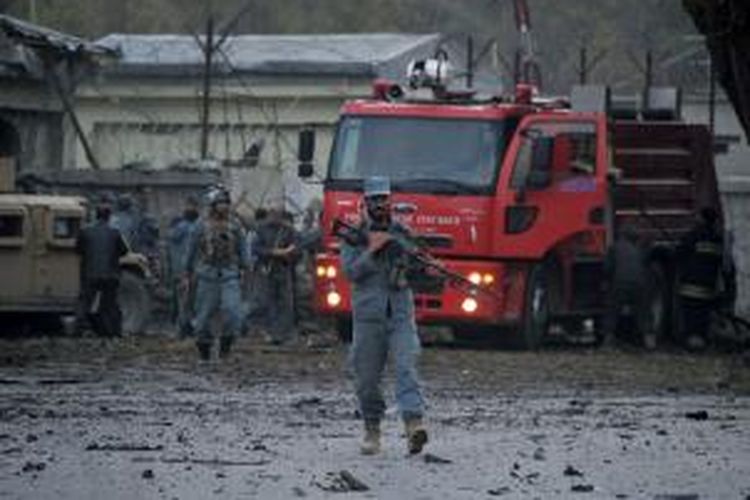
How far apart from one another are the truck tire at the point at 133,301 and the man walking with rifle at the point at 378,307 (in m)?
15.9

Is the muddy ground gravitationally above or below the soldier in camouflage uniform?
below

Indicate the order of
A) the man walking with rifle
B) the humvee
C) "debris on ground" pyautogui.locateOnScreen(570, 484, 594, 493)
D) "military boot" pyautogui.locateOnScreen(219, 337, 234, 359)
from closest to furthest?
"debris on ground" pyautogui.locateOnScreen(570, 484, 594, 493) → the man walking with rifle → "military boot" pyautogui.locateOnScreen(219, 337, 234, 359) → the humvee

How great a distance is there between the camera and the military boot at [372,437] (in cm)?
1633

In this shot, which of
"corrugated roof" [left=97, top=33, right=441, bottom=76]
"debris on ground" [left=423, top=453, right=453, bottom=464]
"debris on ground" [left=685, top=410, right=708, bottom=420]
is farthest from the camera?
"corrugated roof" [left=97, top=33, right=441, bottom=76]

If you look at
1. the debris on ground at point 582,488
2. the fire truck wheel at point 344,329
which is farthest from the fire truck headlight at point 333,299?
the debris on ground at point 582,488

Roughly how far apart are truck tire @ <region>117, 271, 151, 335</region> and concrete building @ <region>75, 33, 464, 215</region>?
18148 millimetres

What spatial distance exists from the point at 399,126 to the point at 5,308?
5.06m

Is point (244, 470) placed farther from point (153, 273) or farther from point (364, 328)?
point (153, 273)

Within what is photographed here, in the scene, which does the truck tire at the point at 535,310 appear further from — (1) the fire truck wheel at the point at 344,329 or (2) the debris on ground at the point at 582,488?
(2) the debris on ground at the point at 582,488

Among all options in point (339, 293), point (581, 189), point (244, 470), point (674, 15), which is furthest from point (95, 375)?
point (674, 15)

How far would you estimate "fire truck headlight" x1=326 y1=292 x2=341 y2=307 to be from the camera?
97.2ft

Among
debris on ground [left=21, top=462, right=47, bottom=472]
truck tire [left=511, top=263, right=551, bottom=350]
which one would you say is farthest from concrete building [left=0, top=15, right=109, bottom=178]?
debris on ground [left=21, top=462, right=47, bottom=472]

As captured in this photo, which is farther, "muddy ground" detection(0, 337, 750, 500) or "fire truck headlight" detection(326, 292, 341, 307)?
"fire truck headlight" detection(326, 292, 341, 307)

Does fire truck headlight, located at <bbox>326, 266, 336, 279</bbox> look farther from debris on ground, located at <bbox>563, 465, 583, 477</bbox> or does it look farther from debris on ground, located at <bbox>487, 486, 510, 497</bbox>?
debris on ground, located at <bbox>487, 486, 510, 497</bbox>
